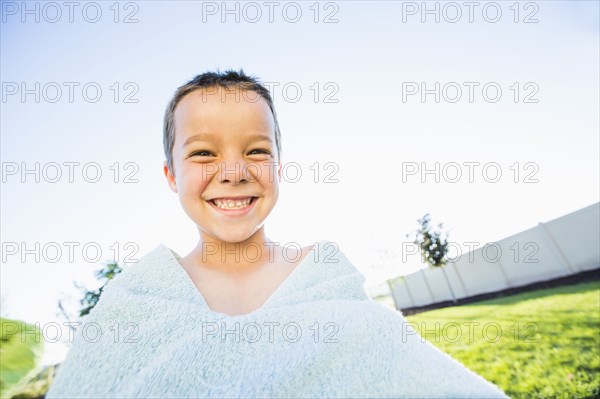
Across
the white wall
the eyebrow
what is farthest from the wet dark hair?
the white wall

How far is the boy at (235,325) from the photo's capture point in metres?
0.69

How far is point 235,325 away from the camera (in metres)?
0.79

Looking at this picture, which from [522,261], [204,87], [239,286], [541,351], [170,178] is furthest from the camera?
[522,261]

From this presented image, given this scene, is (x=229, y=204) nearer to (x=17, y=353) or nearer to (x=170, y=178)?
(x=170, y=178)

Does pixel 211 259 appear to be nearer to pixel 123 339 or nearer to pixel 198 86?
pixel 123 339

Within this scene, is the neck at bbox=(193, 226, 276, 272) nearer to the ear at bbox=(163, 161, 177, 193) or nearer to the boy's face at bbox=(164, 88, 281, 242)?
the boy's face at bbox=(164, 88, 281, 242)

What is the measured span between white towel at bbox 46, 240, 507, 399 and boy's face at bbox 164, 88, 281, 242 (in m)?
0.53

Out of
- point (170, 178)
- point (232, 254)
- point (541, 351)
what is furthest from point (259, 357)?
point (541, 351)

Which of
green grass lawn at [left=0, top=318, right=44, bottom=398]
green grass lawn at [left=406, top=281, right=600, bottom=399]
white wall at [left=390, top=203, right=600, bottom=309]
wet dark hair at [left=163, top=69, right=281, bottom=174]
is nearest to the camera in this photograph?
green grass lawn at [left=0, top=318, right=44, bottom=398]

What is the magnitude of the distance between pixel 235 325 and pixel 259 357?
11 centimetres

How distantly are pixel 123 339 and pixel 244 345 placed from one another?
0.37 m

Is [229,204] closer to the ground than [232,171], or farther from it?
closer to the ground

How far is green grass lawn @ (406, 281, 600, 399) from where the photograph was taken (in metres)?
3.01

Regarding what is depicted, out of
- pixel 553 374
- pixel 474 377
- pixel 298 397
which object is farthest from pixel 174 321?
pixel 553 374
